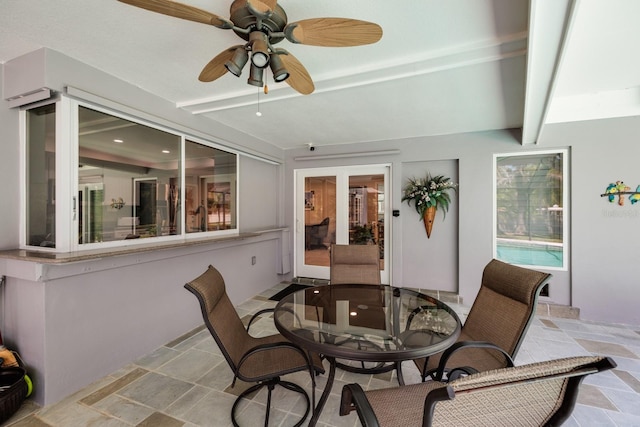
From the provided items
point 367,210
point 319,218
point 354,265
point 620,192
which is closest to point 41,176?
point 354,265

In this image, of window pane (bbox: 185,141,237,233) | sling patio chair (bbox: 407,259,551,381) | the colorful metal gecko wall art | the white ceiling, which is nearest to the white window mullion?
the white ceiling

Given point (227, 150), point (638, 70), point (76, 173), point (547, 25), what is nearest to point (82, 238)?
point (76, 173)

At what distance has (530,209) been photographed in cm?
363

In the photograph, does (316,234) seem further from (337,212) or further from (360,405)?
(360,405)

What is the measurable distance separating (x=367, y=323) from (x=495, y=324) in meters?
0.87

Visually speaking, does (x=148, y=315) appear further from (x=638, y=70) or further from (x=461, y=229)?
(x=638, y=70)

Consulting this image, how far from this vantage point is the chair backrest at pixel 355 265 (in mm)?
2818

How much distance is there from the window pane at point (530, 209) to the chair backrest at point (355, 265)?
2161 millimetres

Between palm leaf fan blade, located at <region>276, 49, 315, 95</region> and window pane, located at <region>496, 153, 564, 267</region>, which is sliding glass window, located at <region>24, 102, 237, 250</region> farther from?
window pane, located at <region>496, 153, 564, 267</region>

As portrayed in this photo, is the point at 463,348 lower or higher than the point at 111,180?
lower

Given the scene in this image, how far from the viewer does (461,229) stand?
3803 mm

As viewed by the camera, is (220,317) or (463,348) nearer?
(463,348)

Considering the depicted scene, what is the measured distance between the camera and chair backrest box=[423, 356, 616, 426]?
2.47 ft

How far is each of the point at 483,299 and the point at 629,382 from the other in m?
1.38
